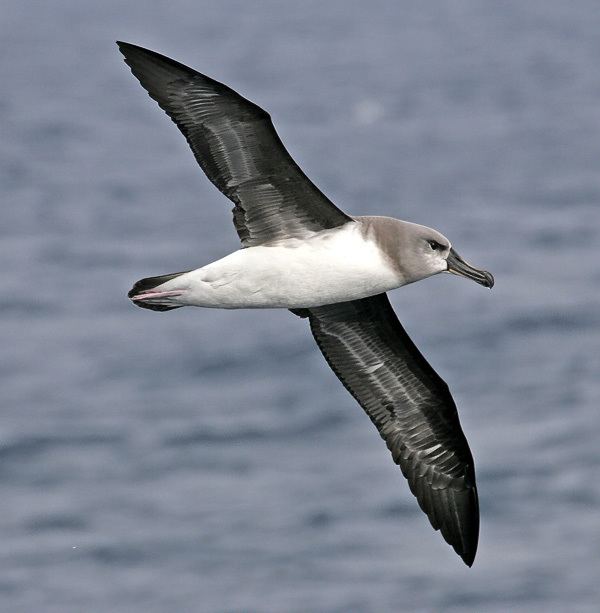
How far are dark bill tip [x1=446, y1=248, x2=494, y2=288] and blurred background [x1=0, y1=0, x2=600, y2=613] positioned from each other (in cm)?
1631

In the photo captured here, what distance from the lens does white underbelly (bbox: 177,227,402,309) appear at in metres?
12.1

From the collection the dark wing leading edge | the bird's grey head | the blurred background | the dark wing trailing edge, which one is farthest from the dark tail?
the blurred background

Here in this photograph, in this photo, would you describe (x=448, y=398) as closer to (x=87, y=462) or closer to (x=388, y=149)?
(x=87, y=462)

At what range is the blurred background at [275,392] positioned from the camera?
29969 mm

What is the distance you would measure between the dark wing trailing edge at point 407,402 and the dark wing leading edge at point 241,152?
1.29 meters

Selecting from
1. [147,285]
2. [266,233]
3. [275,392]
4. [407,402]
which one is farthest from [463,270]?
[275,392]

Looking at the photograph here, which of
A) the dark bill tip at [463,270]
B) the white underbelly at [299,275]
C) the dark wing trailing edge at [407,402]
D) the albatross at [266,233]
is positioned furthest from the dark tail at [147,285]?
the dark bill tip at [463,270]

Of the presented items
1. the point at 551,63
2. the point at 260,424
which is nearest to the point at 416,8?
the point at 551,63

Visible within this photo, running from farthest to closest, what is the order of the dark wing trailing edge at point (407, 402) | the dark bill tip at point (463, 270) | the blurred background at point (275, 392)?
the blurred background at point (275, 392)
the dark wing trailing edge at point (407, 402)
the dark bill tip at point (463, 270)

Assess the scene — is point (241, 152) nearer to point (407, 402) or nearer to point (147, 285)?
point (147, 285)

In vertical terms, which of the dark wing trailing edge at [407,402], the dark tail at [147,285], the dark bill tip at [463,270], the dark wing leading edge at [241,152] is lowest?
the dark wing trailing edge at [407,402]

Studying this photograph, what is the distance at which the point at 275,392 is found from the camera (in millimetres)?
36938

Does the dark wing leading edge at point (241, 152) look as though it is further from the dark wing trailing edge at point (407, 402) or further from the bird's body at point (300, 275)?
the dark wing trailing edge at point (407, 402)

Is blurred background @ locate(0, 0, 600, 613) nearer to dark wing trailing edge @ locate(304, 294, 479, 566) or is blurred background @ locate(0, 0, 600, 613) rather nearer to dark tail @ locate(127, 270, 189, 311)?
Result: dark wing trailing edge @ locate(304, 294, 479, 566)
